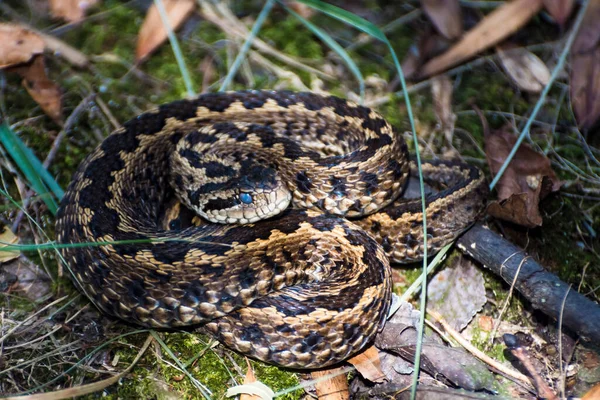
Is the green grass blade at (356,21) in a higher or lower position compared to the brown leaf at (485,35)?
higher

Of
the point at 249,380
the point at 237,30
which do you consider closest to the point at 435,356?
the point at 249,380

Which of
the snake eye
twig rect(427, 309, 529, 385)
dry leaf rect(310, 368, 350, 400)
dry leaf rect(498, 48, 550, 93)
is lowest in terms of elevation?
twig rect(427, 309, 529, 385)

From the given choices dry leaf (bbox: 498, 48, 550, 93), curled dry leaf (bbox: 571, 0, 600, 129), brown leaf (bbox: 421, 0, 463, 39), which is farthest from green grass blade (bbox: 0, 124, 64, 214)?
curled dry leaf (bbox: 571, 0, 600, 129)

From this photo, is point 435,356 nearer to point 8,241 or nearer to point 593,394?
point 593,394

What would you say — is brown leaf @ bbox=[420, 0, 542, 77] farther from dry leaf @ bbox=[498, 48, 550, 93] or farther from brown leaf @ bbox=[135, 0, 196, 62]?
brown leaf @ bbox=[135, 0, 196, 62]

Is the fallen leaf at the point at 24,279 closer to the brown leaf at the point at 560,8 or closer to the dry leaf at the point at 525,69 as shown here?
the dry leaf at the point at 525,69

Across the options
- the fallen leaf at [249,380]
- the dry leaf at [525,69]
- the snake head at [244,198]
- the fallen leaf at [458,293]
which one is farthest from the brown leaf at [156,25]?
the fallen leaf at [458,293]
